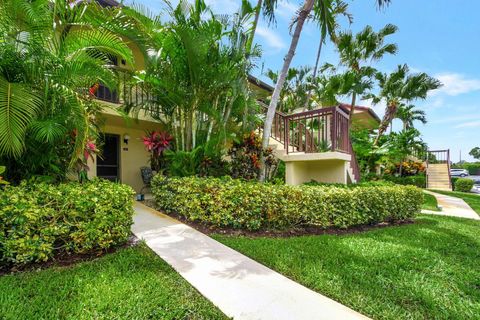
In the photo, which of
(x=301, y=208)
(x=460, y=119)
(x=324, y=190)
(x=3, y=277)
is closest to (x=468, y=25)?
(x=324, y=190)

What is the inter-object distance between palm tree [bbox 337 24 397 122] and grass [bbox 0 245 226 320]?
12.8m

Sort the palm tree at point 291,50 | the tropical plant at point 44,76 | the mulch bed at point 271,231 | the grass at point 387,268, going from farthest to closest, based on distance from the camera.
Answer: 1. the palm tree at point 291,50
2. the mulch bed at point 271,231
3. the tropical plant at point 44,76
4. the grass at point 387,268

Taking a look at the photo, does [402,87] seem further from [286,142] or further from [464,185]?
[286,142]

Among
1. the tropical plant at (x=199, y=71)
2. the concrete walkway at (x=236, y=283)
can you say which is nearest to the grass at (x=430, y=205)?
the tropical plant at (x=199, y=71)

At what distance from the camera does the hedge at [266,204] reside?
502 cm

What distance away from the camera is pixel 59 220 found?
3.42 m

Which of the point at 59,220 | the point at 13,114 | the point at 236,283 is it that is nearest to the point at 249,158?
the point at 236,283

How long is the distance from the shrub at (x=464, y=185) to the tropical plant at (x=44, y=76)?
78.8 feet

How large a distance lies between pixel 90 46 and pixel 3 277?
3.43 metres

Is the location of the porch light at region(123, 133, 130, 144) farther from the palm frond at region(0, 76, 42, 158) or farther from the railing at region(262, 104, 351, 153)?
the palm frond at region(0, 76, 42, 158)

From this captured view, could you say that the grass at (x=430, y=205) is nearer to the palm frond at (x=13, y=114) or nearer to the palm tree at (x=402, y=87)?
the palm tree at (x=402, y=87)

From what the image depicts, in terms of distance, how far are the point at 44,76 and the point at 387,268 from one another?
550cm

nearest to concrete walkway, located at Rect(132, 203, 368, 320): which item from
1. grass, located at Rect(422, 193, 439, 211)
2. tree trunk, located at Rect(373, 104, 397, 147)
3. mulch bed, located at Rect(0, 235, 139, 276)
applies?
mulch bed, located at Rect(0, 235, 139, 276)

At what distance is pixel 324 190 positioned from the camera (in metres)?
5.80
